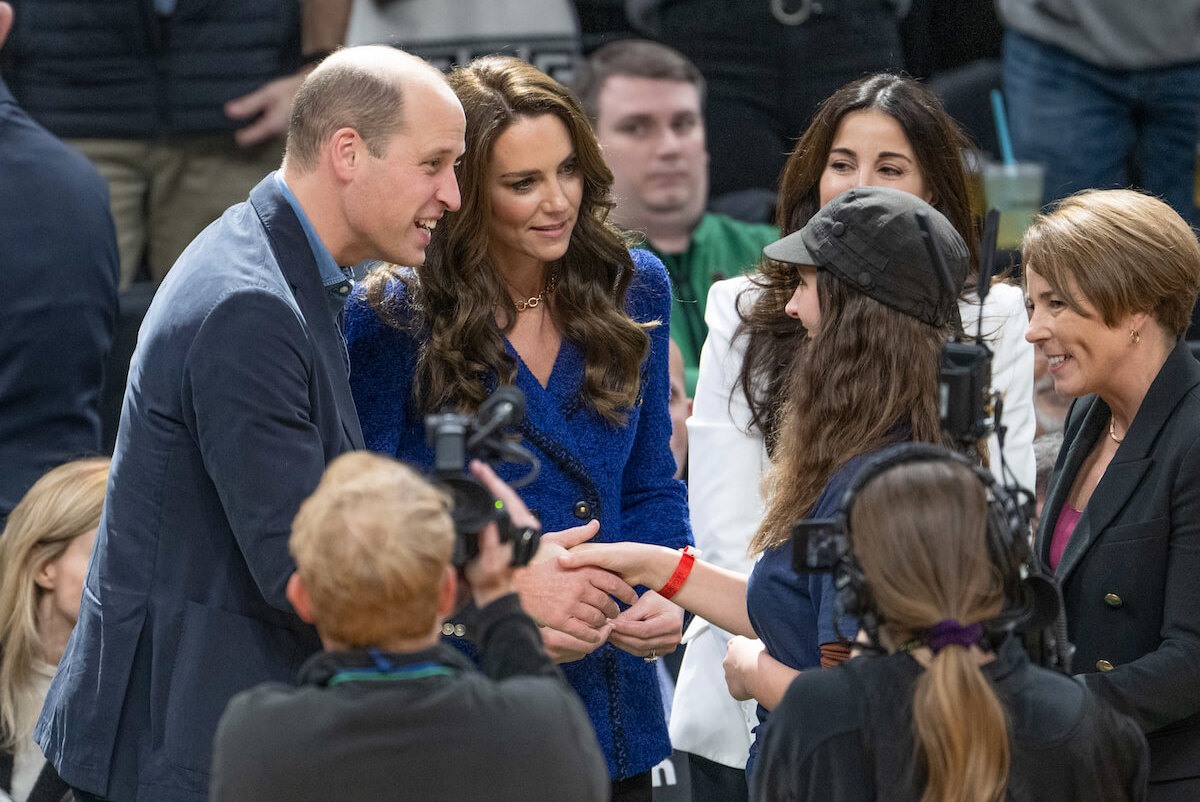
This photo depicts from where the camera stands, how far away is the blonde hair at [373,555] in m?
1.62

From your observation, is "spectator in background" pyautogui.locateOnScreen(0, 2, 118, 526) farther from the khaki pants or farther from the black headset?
the black headset

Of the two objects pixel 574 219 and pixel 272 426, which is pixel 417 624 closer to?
pixel 272 426

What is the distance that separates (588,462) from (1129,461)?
0.88 m

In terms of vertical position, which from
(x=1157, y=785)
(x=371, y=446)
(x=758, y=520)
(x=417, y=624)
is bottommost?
(x=1157, y=785)

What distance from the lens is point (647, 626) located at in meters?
2.50

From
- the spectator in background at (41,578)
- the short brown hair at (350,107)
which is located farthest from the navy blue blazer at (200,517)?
the spectator in background at (41,578)

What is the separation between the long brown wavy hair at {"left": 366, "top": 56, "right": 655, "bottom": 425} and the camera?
2.50 metres

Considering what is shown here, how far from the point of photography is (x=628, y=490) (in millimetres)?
2717

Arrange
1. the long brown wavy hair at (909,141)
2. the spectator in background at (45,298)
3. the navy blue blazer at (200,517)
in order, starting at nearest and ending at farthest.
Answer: the navy blue blazer at (200,517), the long brown wavy hair at (909,141), the spectator in background at (45,298)

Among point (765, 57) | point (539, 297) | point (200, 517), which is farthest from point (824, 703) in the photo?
point (765, 57)

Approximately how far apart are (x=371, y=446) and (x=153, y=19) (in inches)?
93.6

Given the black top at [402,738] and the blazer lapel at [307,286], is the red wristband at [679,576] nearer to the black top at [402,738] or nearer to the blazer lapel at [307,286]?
the blazer lapel at [307,286]

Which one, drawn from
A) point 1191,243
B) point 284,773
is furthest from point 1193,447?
point 284,773

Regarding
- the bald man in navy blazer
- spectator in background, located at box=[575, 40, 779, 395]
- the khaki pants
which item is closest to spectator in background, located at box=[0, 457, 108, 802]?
the bald man in navy blazer
